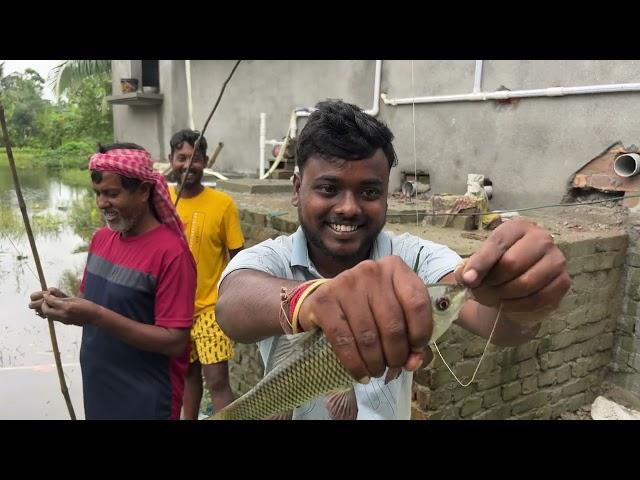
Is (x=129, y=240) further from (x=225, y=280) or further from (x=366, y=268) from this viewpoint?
(x=366, y=268)

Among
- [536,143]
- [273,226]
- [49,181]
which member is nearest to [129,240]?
[273,226]

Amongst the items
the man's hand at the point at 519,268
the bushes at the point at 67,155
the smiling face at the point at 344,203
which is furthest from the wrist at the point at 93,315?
the bushes at the point at 67,155

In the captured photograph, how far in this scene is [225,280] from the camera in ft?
5.94

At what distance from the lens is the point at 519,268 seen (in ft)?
4.11

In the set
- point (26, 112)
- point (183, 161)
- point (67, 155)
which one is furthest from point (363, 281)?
point (67, 155)

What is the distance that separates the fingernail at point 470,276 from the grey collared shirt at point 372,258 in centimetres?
64

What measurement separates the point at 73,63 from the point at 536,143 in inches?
619

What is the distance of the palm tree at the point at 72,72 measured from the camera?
1622cm

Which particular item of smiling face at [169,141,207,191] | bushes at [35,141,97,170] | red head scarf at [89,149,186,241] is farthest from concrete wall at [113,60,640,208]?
bushes at [35,141,97,170]

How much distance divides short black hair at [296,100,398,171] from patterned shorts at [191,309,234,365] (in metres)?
2.45

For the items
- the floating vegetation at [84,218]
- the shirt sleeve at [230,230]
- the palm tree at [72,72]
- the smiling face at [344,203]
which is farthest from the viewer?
the palm tree at [72,72]

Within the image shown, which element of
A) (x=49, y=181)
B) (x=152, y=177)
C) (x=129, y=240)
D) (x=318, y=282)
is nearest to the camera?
(x=318, y=282)

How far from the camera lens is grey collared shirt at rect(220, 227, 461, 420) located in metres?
1.79

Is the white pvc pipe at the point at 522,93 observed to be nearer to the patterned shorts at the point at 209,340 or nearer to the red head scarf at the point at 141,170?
the patterned shorts at the point at 209,340
